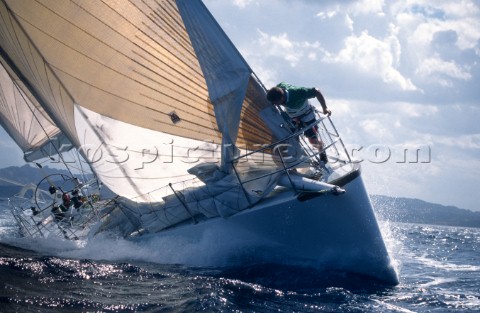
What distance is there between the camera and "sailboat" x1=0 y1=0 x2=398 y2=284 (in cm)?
648

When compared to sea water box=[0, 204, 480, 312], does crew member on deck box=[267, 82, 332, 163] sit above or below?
above

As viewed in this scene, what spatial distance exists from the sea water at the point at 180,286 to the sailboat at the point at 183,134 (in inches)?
12.2

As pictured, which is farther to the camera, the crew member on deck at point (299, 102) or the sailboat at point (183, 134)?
the crew member on deck at point (299, 102)

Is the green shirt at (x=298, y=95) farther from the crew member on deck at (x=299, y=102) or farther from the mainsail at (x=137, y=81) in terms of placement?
the mainsail at (x=137, y=81)

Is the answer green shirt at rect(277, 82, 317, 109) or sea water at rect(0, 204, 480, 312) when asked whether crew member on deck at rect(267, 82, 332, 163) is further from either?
sea water at rect(0, 204, 480, 312)

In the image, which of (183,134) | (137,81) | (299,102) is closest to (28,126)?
(137,81)

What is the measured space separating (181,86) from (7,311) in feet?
15.0

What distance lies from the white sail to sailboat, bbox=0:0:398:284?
12.9 feet

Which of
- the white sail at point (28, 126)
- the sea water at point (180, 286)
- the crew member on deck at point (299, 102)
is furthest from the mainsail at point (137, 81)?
the white sail at point (28, 126)

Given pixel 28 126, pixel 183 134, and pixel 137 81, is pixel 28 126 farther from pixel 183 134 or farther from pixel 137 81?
pixel 183 134

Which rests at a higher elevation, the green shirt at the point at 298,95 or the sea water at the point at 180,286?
the green shirt at the point at 298,95

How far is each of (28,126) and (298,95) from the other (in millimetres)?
9014

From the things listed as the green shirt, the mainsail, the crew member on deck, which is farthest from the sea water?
the green shirt

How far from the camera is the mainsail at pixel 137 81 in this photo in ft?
22.7
